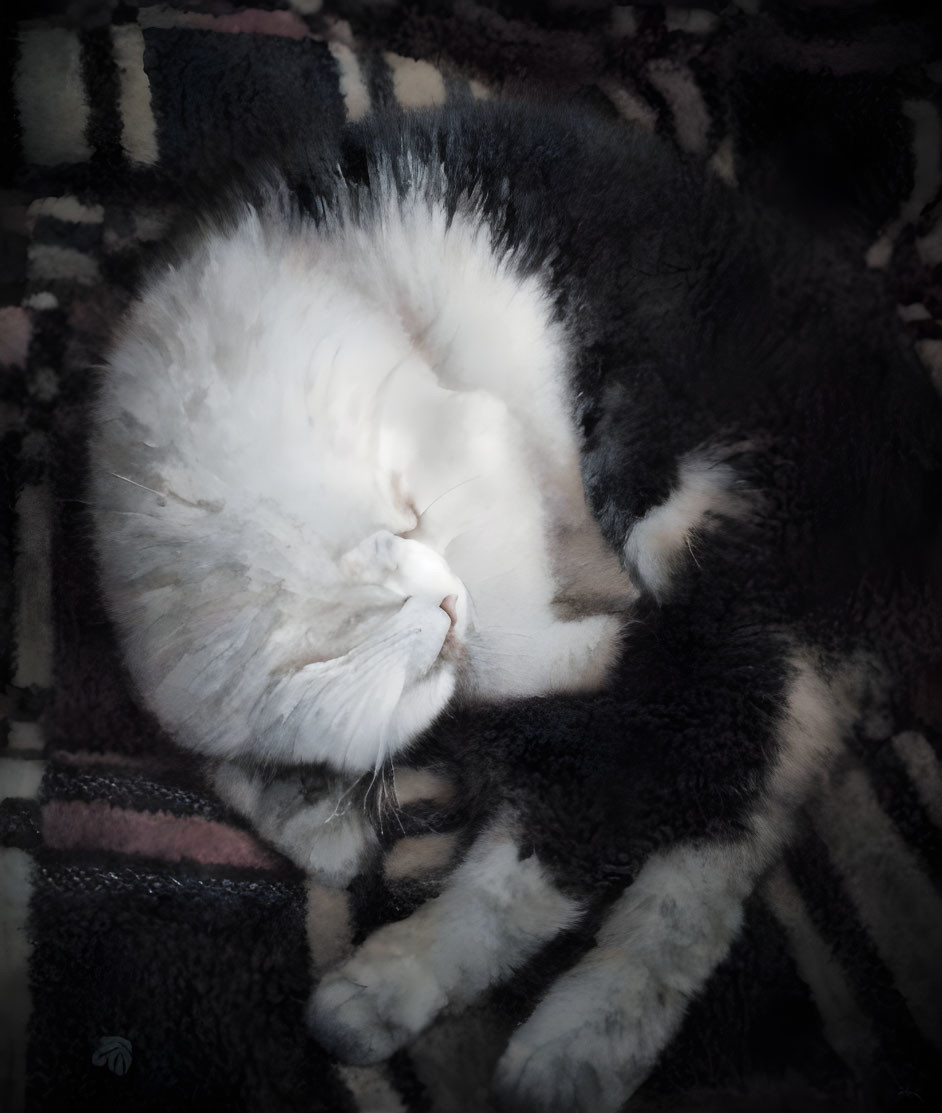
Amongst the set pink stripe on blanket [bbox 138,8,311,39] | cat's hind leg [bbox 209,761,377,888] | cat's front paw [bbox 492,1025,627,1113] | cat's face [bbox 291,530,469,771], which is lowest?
cat's front paw [bbox 492,1025,627,1113]

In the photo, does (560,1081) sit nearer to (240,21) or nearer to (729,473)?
(729,473)

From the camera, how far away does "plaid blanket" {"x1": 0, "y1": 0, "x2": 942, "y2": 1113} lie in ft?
3.24

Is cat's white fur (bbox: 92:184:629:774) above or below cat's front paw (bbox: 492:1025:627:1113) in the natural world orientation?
above

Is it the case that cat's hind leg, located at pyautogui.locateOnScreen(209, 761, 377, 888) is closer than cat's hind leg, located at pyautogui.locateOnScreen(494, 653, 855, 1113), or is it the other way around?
cat's hind leg, located at pyautogui.locateOnScreen(494, 653, 855, 1113)

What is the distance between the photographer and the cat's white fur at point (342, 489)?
97 cm

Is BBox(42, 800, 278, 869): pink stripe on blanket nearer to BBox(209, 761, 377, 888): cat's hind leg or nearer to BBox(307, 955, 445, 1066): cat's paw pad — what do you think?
BBox(209, 761, 377, 888): cat's hind leg

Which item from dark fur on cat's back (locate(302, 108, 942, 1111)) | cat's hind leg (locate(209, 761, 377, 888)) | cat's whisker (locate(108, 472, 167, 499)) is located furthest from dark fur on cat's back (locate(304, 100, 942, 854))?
cat's whisker (locate(108, 472, 167, 499))

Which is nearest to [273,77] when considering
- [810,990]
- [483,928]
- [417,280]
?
[417,280]

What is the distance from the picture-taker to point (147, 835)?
1085mm

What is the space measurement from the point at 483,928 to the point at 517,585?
0.39 metres

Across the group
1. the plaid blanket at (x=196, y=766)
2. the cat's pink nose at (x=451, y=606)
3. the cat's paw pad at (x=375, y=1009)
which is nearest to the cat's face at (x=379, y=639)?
the cat's pink nose at (x=451, y=606)

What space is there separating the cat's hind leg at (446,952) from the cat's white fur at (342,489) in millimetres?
180

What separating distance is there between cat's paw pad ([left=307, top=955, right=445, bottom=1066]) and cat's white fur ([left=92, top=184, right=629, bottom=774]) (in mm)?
230

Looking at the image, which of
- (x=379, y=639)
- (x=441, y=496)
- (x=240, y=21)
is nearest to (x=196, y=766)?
(x=379, y=639)
